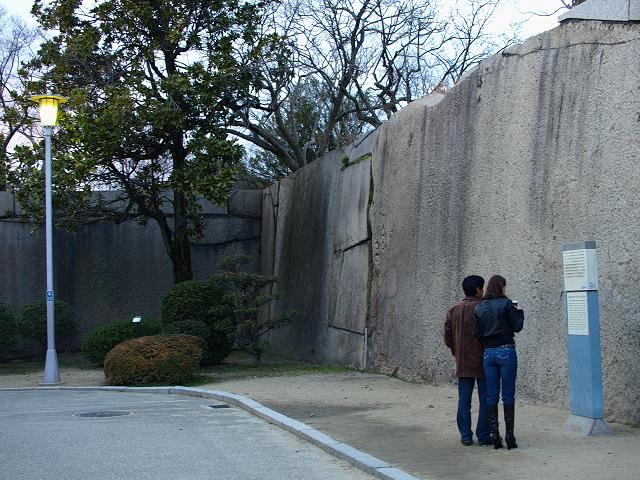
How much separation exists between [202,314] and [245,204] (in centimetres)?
758

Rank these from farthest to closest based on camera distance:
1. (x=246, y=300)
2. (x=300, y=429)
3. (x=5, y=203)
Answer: (x=5, y=203)
(x=246, y=300)
(x=300, y=429)

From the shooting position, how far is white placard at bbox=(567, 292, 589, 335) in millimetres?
8070

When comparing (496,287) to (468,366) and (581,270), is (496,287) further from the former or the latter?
(581,270)

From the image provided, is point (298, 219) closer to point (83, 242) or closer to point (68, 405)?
point (83, 242)

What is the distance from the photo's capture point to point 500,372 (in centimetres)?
782

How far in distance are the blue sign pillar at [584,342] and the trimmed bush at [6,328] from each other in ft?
54.1

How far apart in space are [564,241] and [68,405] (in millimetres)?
7989

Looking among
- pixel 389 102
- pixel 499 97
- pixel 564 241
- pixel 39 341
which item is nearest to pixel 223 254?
pixel 39 341

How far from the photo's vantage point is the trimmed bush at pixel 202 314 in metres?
18.2

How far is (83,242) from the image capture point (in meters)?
24.6

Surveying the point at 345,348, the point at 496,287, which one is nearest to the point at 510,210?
the point at 496,287

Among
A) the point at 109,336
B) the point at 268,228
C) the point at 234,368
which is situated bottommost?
the point at 234,368

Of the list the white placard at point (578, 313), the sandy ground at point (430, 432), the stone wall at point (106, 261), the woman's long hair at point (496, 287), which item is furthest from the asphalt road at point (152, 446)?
the stone wall at point (106, 261)

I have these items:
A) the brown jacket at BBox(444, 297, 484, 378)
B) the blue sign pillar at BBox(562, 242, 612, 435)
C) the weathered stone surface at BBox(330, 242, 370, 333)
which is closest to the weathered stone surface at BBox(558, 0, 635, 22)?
the blue sign pillar at BBox(562, 242, 612, 435)
